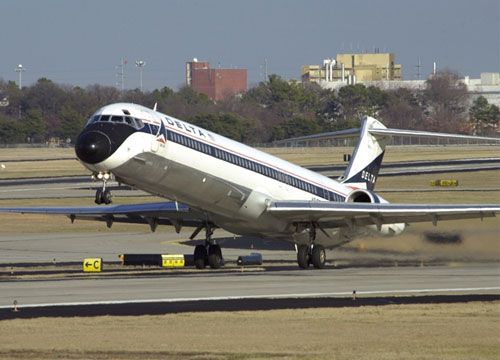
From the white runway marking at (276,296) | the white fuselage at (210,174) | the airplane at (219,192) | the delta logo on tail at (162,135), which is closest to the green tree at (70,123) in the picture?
the airplane at (219,192)

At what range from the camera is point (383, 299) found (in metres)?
33.3

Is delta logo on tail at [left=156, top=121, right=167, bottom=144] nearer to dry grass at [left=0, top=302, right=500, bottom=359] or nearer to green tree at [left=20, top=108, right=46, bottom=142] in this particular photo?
dry grass at [left=0, top=302, right=500, bottom=359]

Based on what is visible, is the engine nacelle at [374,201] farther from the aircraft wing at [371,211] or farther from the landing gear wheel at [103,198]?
the landing gear wheel at [103,198]

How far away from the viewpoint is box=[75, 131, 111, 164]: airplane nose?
3810cm

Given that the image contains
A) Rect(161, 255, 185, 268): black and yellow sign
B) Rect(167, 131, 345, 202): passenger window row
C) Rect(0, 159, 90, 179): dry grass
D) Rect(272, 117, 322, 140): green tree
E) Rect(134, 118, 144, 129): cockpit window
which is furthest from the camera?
Rect(272, 117, 322, 140): green tree

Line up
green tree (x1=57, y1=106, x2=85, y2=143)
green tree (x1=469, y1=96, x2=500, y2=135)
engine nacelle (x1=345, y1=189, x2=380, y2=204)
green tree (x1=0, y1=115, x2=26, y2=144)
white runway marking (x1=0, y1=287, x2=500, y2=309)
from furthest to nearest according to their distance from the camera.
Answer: green tree (x1=469, y1=96, x2=500, y2=135)
green tree (x1=0, y1=115, x2=26, y2=144)
green tree (x1=57, y1=106, x2=85, y2=143)
engine nacelle (x1=345, y1=189, x2=380, y2=204)
white runway marking (x1=0, y1=287, x2=500, y2=309)

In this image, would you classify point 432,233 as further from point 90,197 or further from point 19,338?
point 90,197

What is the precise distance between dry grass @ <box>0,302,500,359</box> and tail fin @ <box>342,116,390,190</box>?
72.3ft

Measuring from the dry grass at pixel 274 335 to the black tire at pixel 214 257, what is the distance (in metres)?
16.3

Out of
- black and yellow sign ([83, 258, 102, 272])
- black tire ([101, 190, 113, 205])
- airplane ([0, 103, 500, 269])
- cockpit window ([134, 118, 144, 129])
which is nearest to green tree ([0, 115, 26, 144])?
airplane ([0, 103, 500, 269])

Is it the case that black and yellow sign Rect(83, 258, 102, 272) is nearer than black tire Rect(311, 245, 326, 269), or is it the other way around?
black and yellow sign Rect(83, 258, 102, 272)

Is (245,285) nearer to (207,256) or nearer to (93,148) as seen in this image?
(93,148)

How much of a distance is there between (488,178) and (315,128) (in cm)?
6322

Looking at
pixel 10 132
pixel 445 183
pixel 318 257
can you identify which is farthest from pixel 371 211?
pixel 10 132
